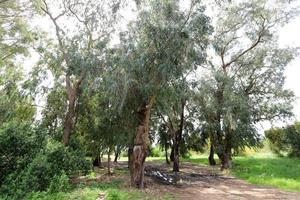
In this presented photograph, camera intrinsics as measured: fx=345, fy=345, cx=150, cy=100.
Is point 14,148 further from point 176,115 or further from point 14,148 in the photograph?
point 176,115

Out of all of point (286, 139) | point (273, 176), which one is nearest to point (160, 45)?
point (273, 176)

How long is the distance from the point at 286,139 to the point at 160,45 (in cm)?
2347

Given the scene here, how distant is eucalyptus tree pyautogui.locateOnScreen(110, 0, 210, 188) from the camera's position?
11.2 m

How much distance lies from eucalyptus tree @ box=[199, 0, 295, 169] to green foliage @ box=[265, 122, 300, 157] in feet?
16.9

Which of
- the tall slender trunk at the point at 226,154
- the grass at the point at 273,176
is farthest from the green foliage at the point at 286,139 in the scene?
the tall slender trunk at the point at 226,154

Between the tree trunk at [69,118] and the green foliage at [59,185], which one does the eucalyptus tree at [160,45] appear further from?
the tree trunk at [69,118]

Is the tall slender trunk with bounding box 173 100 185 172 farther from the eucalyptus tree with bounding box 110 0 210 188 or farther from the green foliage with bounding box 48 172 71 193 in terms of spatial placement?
the green foliage with bounding box 48 172 71 193

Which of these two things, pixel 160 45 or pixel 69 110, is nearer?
pixel 160 45

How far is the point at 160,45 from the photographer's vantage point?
11320 mm

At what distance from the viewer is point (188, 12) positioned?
37.3ft

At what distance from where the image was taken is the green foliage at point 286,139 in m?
29.8

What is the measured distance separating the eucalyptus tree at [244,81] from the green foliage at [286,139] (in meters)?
5.15

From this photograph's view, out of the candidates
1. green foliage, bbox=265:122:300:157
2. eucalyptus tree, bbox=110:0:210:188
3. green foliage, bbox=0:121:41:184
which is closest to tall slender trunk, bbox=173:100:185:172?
eucalyptus tree, bbox=110:0:210:188

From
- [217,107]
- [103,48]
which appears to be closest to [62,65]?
[103,48]
